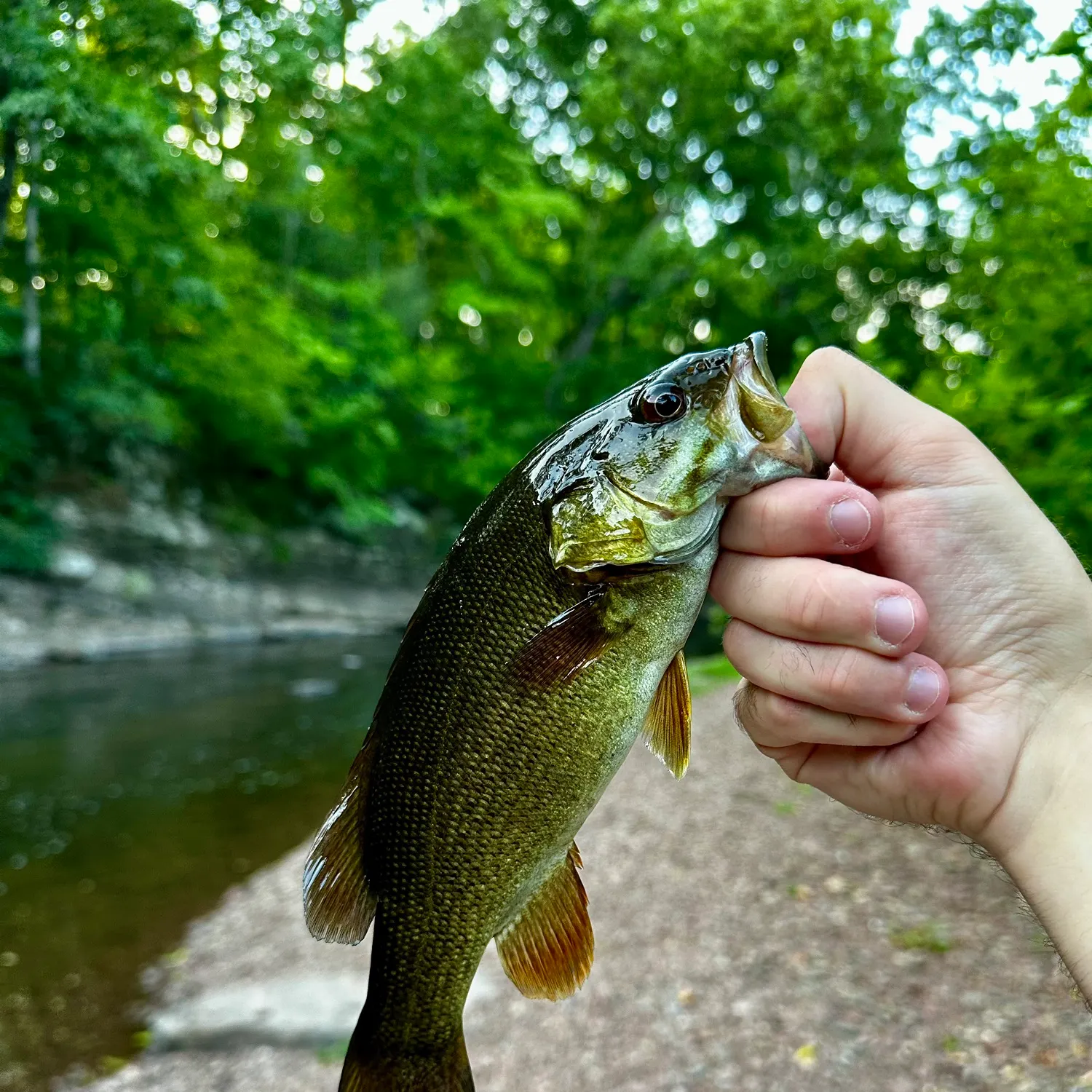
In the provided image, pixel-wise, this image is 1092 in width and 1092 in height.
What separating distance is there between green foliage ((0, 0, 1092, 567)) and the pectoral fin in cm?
690

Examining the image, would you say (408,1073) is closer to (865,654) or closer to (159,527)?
(865,654)

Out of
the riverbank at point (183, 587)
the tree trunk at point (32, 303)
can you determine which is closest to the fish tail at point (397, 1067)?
the tree trunk at point (32, 303)

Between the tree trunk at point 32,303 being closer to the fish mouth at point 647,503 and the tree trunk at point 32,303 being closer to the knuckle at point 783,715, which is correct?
the fish mouth at point 647,503

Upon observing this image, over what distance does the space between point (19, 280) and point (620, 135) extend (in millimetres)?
13227

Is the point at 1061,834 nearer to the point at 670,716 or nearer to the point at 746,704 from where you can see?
the point at 746,704

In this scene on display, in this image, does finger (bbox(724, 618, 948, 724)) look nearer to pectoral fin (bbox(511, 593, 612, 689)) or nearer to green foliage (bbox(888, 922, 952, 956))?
pectoral fin (bbox(511, 593, 612, 689))

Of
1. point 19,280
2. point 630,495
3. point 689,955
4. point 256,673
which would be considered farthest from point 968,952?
point 19,280

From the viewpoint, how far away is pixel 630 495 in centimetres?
161

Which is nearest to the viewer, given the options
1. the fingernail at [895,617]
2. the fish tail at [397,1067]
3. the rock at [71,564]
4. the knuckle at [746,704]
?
the fingernail at [895,617]

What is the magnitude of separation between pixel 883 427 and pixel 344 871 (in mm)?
1493

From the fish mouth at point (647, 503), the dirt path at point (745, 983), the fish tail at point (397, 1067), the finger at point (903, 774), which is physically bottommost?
the dirt path at point (745, 983)

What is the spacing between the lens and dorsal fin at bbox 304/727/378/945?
170cm

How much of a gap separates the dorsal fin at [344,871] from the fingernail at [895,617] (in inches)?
39.9

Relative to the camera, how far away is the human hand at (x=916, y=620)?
63.0 inches
